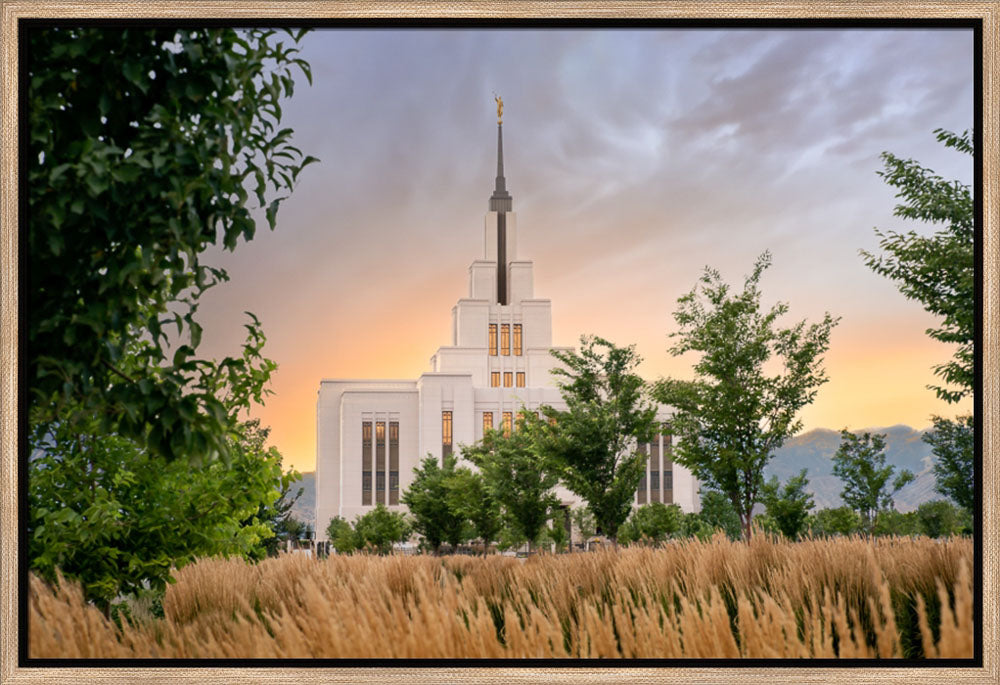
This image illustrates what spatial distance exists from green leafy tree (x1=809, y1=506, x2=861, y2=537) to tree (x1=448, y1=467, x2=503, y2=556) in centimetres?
940

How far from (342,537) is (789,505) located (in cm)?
2479

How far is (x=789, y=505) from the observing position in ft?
50.1

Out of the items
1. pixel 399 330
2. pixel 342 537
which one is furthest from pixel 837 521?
pixel 342 537

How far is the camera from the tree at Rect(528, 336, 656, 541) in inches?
610

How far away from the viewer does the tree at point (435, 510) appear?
29.0 m

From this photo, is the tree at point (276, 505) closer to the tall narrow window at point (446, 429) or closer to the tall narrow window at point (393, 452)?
the tall narrow window at point (393, 452)

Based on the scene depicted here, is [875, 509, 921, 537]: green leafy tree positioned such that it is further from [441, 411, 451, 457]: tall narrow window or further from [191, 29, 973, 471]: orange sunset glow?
[441, 411, 451, 457]: tall narrow window

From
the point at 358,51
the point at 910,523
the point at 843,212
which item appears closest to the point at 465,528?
the point at 910,523

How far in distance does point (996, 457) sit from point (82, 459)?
5.04 metres

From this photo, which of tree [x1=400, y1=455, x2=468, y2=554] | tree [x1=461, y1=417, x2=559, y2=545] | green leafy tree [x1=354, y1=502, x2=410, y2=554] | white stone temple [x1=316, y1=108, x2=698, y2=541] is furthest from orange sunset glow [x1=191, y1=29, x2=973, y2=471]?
white stone temple [x1=316, y1=108, x2=698, y2=541]

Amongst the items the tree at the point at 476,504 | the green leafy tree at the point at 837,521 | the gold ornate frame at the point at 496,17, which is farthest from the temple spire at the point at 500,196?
the gold ornate frame at the point at 496,17

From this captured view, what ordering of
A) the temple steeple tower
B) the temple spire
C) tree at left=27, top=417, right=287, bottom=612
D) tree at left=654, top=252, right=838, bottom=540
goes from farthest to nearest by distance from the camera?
the temple steeple tower < the temple spire < tree at left=654, top=252, right=838, bottom=540 < tree at left=27, top=417, right=287, bottom=612

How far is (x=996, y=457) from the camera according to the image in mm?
3854

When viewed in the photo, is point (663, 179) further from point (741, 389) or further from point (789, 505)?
point (789, 505)
